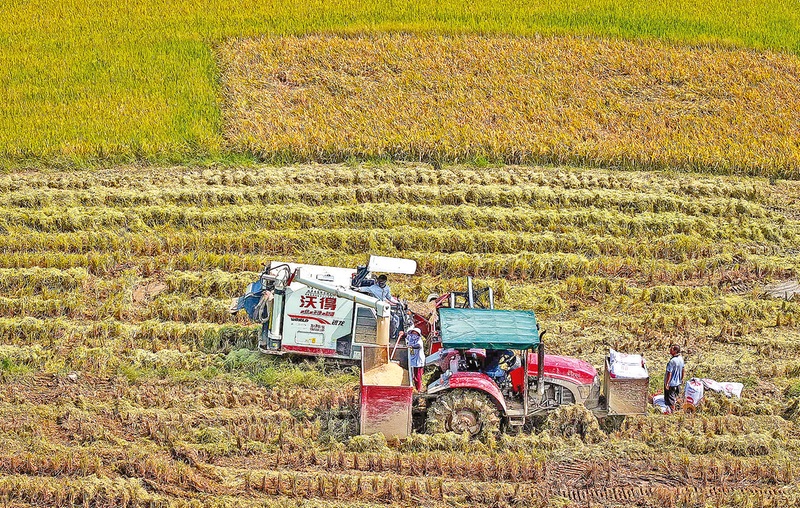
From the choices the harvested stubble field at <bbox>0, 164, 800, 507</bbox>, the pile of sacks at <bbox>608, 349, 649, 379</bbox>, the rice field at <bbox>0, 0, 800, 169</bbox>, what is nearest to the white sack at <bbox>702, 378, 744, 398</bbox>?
the harvested stubble field at <bbox>0, 164, 800, 507</bbox>

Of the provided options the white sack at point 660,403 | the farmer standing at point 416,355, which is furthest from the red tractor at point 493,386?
the white sack at point 660,403

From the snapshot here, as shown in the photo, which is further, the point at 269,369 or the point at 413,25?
the point at 413,25

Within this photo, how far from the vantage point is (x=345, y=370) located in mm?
13352

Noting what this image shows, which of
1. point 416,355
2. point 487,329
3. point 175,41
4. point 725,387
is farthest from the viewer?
point 175,41

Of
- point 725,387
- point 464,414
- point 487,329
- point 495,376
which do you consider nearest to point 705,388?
point 725,387

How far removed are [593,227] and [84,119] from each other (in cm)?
1265

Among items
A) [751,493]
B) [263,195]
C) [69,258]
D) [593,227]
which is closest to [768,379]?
[751,493]

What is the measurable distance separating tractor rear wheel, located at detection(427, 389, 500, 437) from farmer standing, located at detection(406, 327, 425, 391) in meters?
0.60

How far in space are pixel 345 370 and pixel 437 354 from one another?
163 centimetres

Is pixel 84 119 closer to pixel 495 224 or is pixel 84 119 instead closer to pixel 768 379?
pixel 495 224

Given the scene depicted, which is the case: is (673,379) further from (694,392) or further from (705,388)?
(705,388)

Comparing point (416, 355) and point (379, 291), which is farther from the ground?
point (379, 291)

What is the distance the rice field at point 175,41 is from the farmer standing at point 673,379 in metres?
11.8

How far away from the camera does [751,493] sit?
10820mm
